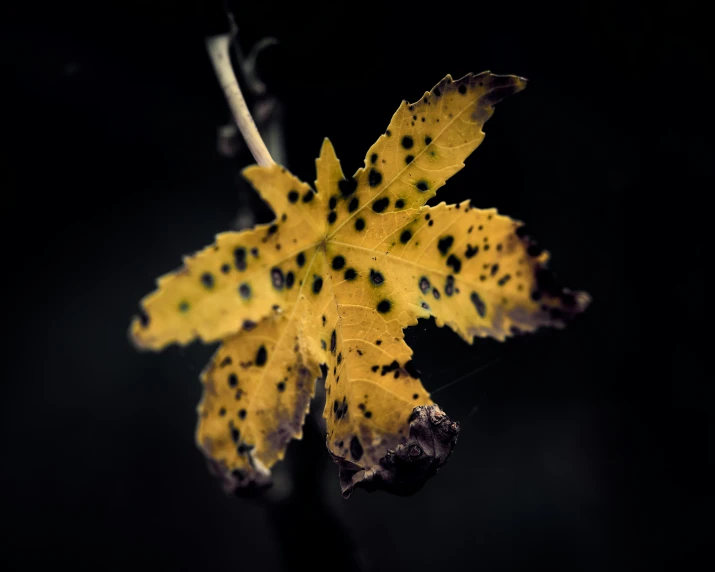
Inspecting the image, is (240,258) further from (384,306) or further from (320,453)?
(320,453)

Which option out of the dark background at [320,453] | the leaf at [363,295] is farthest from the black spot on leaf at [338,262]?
the dark background at [320,453]

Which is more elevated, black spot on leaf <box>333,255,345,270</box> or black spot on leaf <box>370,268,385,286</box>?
black spot on leaf <box>333,255,345,270</box>

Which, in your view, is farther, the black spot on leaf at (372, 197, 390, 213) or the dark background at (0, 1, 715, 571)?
the dark background at (0, 1, 715, 571)

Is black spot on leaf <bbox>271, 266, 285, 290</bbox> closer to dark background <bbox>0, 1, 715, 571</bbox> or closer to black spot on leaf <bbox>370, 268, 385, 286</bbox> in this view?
black spot on leaf <bbox>370, 268, 385, 286</bbox>

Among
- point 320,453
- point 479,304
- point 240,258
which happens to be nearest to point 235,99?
point 240,258

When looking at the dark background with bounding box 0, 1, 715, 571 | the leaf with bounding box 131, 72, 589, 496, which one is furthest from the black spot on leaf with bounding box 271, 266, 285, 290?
the dark background with bounding box 0, 1, 715, 571

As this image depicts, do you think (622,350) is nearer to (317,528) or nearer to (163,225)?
(317,528)
